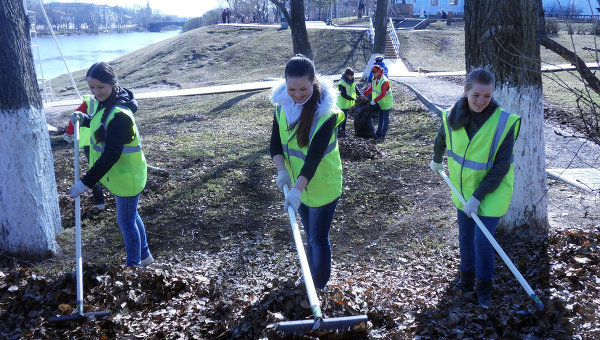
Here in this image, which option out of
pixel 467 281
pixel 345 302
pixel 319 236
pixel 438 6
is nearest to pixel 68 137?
pixel 319 236

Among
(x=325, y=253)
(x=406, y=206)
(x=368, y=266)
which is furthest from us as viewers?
(x=406, y=206)

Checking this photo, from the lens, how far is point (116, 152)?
12.9 feet

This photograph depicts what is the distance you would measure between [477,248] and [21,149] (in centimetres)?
419

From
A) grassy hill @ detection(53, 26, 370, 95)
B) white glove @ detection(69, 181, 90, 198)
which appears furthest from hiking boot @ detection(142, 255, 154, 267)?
grassy hill @ detection(53, 26, 370, 95)

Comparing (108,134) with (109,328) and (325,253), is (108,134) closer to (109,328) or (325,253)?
(109,328)

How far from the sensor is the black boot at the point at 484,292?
3.62 metres

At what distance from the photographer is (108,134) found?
393 cm

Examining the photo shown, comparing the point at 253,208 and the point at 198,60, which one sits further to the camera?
the point at 198,60

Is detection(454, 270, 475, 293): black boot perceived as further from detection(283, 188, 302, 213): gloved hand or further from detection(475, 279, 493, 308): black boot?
detection(283, 188, 302, 213): gloved hand

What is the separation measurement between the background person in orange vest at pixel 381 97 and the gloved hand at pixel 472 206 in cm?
660

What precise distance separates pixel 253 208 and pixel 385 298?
275 cm

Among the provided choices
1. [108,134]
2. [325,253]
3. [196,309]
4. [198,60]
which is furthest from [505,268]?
[198,60]

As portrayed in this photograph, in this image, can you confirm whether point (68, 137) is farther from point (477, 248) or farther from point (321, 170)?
point (477, 248)

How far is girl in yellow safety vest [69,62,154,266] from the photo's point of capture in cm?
390
